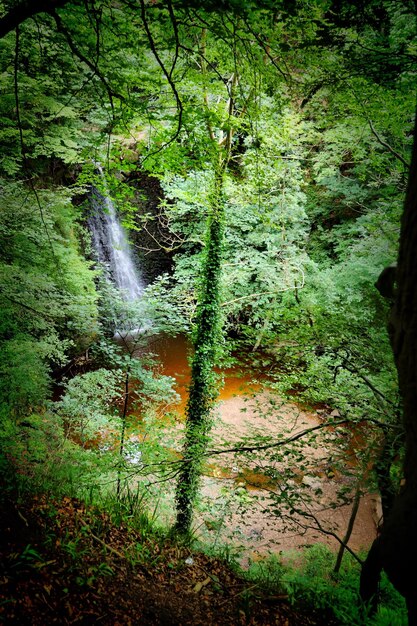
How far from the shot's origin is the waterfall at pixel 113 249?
1426 cm

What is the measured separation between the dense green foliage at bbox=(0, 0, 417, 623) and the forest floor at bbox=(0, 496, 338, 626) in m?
0.79

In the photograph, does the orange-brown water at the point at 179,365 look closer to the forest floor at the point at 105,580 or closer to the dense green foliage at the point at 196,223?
the dense green foliage at the point at 196,223

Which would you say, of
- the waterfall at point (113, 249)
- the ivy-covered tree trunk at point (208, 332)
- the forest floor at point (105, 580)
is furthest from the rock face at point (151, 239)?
the forest floor at point (105, 580)

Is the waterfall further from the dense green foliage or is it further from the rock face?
Answer: the dense green foliage

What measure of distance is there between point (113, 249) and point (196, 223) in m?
5.21

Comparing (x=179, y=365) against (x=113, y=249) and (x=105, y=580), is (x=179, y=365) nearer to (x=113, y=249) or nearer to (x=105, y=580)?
(x=113, y=249)

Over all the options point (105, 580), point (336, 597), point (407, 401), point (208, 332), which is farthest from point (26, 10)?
point (336, 597)

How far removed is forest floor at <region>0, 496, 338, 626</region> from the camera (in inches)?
107

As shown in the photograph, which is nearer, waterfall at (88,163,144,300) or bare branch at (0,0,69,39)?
bare branch at (0,0,69,39)

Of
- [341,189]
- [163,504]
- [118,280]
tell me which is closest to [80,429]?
[163,504]

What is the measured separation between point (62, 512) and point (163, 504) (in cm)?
371

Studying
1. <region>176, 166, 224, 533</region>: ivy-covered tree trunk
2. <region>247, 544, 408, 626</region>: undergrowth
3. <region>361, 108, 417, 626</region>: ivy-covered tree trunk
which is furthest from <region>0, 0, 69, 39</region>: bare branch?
<region>247, 544, 408, 626</region>: undergrowth

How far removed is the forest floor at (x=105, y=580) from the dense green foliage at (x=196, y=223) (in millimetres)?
793

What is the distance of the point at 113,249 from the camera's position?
603 inches
